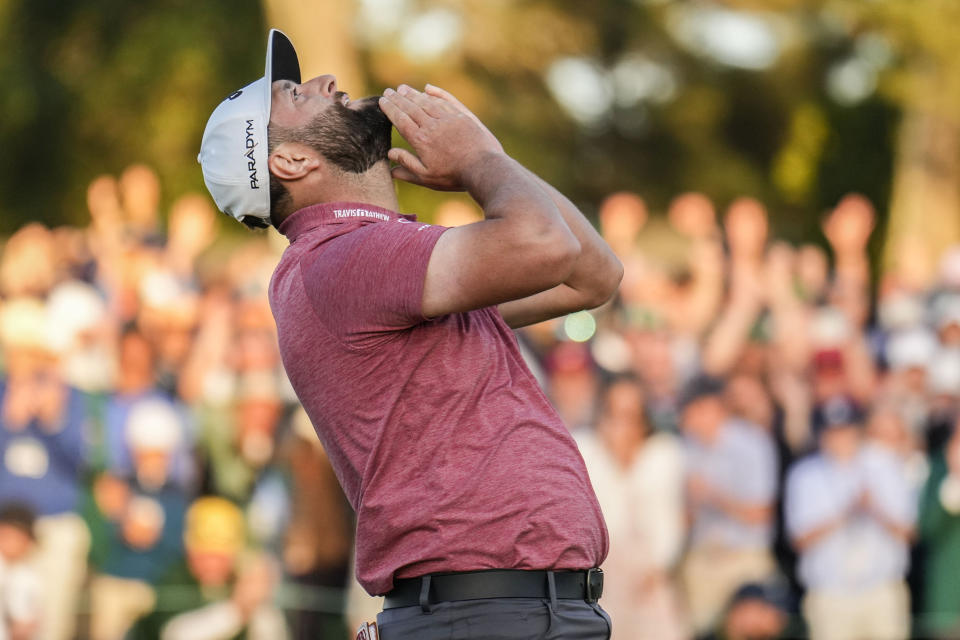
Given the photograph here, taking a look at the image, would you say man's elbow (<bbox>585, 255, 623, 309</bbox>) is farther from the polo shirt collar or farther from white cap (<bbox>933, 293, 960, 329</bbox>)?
white cap (<bbox>933, 293, 960, 329</bbox>)

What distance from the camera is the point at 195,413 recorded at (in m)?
8.63

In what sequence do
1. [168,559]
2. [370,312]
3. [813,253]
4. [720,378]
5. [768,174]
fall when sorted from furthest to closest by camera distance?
[768,174]
[813,253]
[720,378]
[168,559]
[370,312]

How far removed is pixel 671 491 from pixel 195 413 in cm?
290

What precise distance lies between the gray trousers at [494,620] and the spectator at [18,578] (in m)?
5.40

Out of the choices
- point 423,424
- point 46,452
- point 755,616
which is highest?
point 46,452

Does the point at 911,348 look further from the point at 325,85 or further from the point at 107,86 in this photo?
the point at 107,86

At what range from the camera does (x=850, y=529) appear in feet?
28.9

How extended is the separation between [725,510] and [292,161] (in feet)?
18.6

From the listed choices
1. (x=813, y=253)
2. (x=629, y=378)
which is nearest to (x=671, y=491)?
(x=629, y=378)

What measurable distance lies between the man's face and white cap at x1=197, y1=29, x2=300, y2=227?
44mm

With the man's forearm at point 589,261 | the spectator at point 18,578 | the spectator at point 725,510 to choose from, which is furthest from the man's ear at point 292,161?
the spectator at point 725,510

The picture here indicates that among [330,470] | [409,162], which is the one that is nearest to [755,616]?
[330,470]

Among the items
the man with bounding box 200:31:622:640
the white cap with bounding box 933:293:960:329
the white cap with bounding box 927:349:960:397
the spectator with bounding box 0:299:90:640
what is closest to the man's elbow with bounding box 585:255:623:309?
the man with bounding box 200:31:622:640

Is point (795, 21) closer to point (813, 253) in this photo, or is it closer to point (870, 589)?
point (813, 253)
